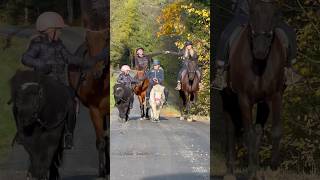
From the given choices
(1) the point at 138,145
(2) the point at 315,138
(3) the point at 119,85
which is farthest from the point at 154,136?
(2) the point at 315,138

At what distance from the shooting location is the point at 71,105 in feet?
25.6

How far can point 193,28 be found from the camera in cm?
1609

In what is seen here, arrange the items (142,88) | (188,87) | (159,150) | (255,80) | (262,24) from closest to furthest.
Answer: (262,24)
(255,80)
(159,150)
(188,87)
(142,88)

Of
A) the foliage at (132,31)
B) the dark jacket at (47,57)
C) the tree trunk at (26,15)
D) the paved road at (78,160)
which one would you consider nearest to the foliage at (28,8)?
the tree trunk at (26,15)

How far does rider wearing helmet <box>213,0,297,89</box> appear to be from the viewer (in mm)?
7656

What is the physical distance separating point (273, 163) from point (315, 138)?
1709 mm

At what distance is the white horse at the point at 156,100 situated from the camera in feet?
49.2

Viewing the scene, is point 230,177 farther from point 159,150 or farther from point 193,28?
point 193,28

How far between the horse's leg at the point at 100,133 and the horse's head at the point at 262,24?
2.70 metres

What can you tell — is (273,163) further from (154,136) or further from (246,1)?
(154,136)

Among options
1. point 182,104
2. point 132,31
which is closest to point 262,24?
point 182,104

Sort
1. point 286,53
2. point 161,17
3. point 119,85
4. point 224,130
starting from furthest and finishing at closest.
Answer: point 161,17
point 119,85
point 224,130
point 286,53

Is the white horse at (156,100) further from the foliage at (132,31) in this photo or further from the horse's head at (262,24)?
the horse's head at (262,24)

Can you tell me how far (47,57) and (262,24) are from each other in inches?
110
